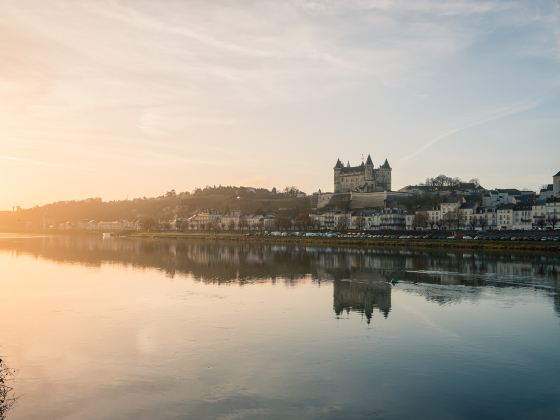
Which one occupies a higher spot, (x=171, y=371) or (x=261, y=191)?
(x=261, y=191)

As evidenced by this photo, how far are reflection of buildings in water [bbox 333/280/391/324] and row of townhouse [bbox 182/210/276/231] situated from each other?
67.5m

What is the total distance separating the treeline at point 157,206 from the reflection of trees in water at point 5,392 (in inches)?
4422

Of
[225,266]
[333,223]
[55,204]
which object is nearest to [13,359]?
[225,266]

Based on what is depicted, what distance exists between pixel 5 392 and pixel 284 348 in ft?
19.3

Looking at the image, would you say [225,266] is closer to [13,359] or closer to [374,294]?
[374,294]

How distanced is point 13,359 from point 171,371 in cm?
377

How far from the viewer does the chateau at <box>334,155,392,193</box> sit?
10919cm

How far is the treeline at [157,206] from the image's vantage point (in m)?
136

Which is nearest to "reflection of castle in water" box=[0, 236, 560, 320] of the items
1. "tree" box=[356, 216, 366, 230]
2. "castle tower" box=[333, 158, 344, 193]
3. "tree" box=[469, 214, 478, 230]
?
"tree" box=[469, 214, 478, 230]

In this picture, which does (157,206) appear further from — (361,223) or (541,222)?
(541,222)

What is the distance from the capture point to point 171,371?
36.7ft

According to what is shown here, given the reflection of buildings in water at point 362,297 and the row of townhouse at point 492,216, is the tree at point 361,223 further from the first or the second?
the reflection of buildings in water at point 362,297

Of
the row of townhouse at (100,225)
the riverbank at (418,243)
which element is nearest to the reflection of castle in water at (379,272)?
the riverbank at (418,243)

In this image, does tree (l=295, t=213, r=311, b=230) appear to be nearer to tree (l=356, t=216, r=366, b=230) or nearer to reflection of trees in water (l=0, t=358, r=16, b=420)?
tree (l=356, t=216, r=366, b=230)
